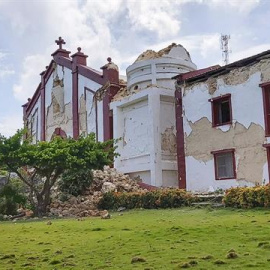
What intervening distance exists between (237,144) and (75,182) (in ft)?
22.7

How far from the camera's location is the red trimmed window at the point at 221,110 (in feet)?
59.5

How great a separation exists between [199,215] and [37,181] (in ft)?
31.7

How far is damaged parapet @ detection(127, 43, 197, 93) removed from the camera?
2195cm

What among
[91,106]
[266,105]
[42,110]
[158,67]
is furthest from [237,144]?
[42,110]

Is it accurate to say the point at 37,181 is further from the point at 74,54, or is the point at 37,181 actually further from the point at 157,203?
the point at 74,54

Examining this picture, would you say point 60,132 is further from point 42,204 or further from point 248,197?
point 248,197

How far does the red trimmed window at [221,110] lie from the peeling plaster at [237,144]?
1.09ft

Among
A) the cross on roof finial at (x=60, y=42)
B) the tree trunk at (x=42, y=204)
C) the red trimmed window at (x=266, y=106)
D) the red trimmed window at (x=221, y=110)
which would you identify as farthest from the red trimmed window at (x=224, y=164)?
the cross on roof finial at (x=60, y=42)

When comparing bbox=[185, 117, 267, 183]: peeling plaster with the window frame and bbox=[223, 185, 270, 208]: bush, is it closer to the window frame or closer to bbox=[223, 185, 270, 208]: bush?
the window frame

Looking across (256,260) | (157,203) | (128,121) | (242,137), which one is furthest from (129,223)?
(128,121)

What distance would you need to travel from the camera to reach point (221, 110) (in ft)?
61.0

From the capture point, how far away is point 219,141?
18203 mm

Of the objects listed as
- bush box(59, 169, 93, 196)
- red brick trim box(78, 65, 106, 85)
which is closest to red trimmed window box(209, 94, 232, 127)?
bush box(59, 169, 93, 196)

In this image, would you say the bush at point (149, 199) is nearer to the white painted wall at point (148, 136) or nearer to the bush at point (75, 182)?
the bush at point (75, 182)
